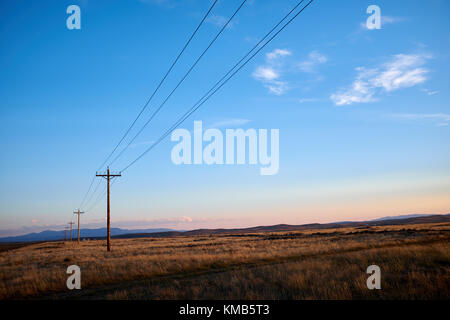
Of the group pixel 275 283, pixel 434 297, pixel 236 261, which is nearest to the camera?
pixel 434 297

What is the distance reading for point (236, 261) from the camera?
66.1 feet

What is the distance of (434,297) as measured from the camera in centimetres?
826

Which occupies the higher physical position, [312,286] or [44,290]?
[312,286]
